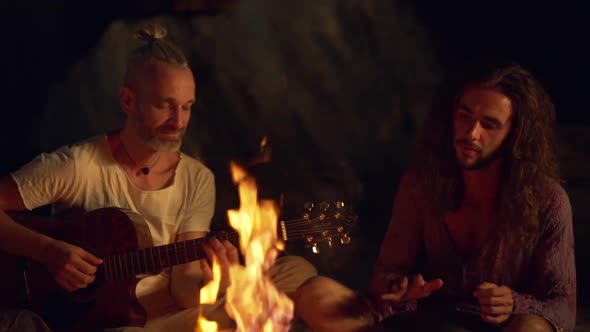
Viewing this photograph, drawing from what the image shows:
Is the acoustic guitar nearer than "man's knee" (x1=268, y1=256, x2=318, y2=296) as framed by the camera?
Yes

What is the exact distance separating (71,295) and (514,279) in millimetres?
1917

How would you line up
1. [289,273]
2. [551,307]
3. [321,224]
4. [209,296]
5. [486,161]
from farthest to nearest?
[289,273]
[209,296]
[321,224]
[486,161]
[551,307]

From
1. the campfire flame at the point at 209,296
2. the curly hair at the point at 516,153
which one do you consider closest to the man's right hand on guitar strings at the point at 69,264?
the campfire flame at the point at 209,296

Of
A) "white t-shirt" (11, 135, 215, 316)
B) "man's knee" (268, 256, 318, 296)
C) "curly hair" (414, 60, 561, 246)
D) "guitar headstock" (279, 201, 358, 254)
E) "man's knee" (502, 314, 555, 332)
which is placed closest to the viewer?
"man's knee" (502, 314, 555, 332)

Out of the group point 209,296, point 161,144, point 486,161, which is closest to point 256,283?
point 209,296

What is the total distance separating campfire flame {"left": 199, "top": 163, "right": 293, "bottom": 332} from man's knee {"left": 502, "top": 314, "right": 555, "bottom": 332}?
0.99 meters

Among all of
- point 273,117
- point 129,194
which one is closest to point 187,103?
point 129,194

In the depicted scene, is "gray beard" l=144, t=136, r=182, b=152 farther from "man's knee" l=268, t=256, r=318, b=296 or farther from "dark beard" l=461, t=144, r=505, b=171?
"dark beard" l=461, t=144, r=505, b=171

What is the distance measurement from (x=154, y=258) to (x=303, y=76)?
81.5 inches

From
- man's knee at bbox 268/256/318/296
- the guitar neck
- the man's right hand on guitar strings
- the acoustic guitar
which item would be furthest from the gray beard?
man's knee at bbox 268/256/318/296

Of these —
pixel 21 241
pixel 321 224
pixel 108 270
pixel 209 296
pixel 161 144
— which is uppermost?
pixel 161 144

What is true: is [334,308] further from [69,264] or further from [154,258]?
[69,264]

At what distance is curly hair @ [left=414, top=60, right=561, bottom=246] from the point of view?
10.3ft

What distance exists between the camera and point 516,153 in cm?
320
